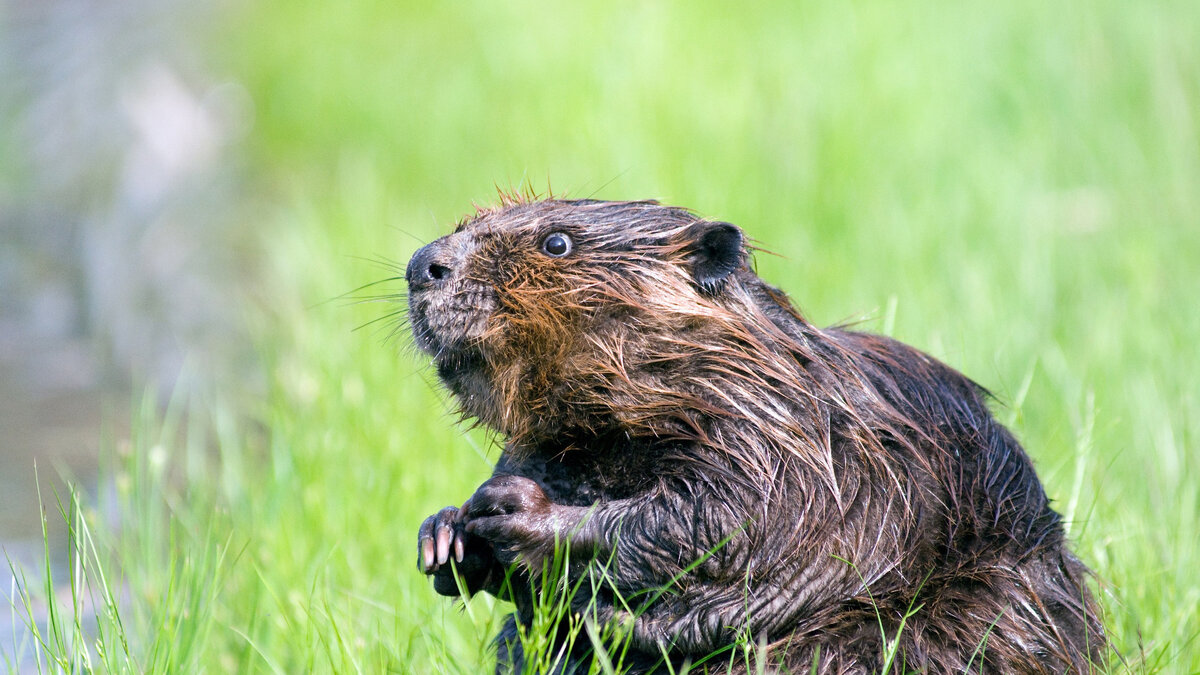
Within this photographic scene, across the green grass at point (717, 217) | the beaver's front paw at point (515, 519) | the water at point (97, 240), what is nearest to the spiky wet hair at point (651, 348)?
the beaver's front paw at point (515, 519)

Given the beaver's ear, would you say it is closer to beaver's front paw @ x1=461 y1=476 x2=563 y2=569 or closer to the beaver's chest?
the beaver's chest

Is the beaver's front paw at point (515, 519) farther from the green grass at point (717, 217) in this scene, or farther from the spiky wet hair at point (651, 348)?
the green grass at point (717, 217)

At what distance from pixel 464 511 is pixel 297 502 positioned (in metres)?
1.74

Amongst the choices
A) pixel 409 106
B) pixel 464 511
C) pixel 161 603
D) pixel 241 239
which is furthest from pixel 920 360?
pixel 409 106

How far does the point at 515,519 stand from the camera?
8.21ft

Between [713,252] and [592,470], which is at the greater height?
[713,252]

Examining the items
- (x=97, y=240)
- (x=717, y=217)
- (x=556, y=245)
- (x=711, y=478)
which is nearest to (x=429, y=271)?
(x=556, y=245)

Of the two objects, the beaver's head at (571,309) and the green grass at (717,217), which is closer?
the beaver's head at (571,309)

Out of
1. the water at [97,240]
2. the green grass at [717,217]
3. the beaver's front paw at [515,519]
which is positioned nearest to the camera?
the beaver's front paw at [515,519]

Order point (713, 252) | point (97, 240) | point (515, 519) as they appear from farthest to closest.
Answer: point (97, 240)
point (713, 252)
point (515, 519)

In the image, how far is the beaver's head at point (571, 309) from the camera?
2.64m

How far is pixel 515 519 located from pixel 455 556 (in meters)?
0.17

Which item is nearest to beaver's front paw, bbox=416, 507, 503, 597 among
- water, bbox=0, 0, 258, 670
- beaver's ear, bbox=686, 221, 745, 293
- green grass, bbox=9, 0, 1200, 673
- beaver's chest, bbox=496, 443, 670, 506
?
beaver's chest, bbox=496, 443, 670, 506

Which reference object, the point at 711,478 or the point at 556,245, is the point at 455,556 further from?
the point at 556,245
